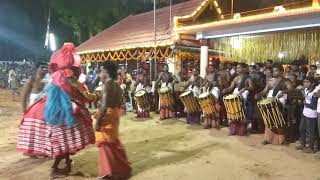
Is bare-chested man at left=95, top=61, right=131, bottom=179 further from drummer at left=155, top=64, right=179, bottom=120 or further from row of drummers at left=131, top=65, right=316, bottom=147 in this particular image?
drummer at left=155, top=64, right=179, bottom=120

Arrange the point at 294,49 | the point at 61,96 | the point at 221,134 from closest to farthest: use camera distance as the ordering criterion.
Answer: the point at 61,96 < the point at 221,134 < the point at 294,49

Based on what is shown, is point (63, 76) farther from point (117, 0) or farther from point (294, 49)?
point (117, 0)

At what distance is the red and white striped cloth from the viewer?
18.7 feet

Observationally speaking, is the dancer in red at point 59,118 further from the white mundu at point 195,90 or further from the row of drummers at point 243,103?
the white mundu at point 195,90

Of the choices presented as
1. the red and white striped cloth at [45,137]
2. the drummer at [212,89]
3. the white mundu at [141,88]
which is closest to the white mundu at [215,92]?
the drummer at [212,89]

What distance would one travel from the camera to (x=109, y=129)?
5785mm

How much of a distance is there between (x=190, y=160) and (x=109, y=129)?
2.01 m

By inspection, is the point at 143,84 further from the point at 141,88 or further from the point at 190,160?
the point at 190,160

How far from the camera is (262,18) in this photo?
10578mm

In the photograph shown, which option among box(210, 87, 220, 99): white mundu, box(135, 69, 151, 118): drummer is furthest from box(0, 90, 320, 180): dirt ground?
box(135, 69, 151, 118): drummer

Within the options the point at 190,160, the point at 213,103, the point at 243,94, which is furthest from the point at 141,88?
the point at 190,160

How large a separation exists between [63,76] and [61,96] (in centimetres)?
30

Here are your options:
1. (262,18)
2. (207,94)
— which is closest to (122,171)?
(207,94)

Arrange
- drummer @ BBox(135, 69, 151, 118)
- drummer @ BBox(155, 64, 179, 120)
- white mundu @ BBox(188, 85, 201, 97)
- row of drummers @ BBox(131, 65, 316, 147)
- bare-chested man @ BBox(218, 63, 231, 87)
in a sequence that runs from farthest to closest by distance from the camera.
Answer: drummer @ BBox(135, 69, 151, 118)
drummer @ BBox(155, 64, 179, 120)
white mundu @ BBox(188, 85, 201, 97)
bare-chested man @ BBox(218, 63, 231, 87)
row of drummers @ BBox(131, 65, 316, 147)
